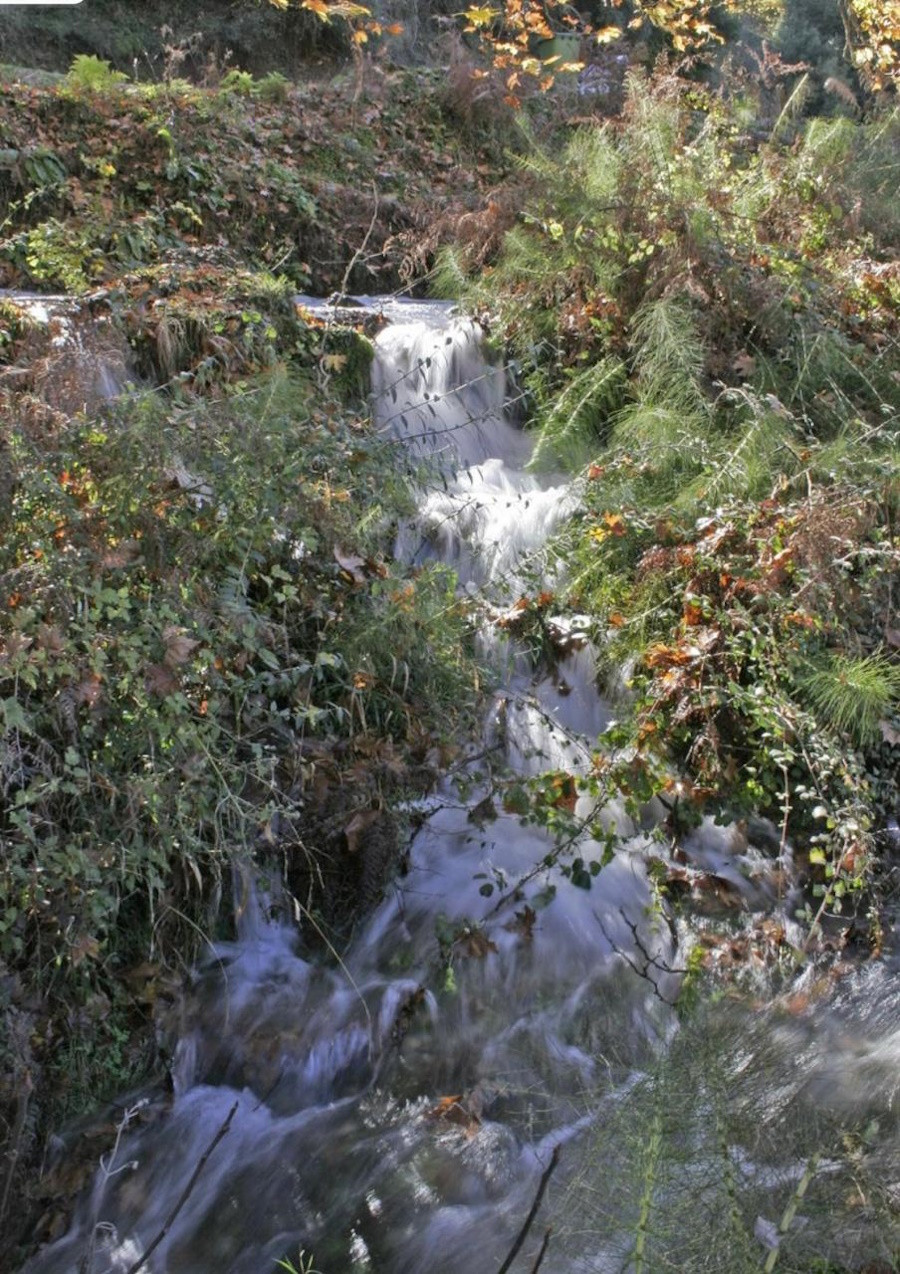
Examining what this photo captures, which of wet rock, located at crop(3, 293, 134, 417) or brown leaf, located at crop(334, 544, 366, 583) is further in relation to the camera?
brown leaf, located at crop(334, 544, 366, 583)

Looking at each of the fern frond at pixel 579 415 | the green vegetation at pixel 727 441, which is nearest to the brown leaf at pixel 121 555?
the green vegetation at pixel 727 441

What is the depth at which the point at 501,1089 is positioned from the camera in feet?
13.7

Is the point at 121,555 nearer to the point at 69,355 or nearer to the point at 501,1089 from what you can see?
Answer: the point at 69,355

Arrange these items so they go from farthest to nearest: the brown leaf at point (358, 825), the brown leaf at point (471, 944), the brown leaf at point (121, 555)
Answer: the brown leaf at point (471, 944) < the brown leaf at point (358, 825) < the brown leaf at point (121, 555)

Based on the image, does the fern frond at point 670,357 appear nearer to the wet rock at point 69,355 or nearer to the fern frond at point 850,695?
the fern frond at point 850,695

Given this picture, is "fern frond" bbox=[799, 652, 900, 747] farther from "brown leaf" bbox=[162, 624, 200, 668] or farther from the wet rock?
the wet rock

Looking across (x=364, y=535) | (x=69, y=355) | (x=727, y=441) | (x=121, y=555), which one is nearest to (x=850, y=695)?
(x=727, y=441)

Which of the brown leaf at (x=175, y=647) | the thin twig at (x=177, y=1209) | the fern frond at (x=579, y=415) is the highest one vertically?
the brown leaf at (x=175, y=647)

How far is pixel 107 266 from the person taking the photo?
309 inches

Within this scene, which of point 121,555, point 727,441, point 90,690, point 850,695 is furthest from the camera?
point 727,441

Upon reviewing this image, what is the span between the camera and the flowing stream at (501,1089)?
2.76m

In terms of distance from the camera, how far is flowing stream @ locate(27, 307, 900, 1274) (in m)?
2.76

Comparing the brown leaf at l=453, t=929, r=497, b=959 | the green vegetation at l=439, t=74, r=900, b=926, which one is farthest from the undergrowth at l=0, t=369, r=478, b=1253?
the green vegetation at l=439, t=74, r=900, b=926

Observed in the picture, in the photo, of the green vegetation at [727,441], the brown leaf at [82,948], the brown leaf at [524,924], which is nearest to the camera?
the brown leaf at [82,948]
